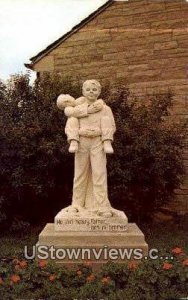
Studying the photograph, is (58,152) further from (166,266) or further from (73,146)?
(166,266)

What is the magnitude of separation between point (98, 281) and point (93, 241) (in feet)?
2.85

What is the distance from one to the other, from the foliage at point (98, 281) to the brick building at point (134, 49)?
694 cm

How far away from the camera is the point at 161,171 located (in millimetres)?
10891

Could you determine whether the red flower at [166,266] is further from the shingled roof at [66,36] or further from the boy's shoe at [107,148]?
the shingled roof at [66,36]

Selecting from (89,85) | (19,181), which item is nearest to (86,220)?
(89,85)

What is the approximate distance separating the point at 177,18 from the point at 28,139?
18.0ft

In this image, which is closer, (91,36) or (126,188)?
(126,188)

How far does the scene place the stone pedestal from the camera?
620 cm

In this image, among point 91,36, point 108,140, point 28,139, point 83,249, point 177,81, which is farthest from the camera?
point 91,36

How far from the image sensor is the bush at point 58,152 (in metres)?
10.5

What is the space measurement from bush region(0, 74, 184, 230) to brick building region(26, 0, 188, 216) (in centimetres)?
125

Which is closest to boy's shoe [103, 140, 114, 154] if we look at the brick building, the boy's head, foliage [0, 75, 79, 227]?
the boy's head

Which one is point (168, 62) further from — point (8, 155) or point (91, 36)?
point (8, 155)

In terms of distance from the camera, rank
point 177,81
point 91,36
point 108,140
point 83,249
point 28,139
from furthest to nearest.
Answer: point 91,36 < point 177,81 < point 28,139 < point 108,140 < point 83,249
